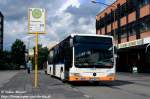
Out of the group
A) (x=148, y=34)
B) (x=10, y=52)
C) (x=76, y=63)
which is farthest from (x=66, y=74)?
(x=10, y=52)

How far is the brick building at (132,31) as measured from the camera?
6241 cm

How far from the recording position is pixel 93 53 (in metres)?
25.7

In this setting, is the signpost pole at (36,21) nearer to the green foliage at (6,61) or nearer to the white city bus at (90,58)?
the white city bus at (90,58)

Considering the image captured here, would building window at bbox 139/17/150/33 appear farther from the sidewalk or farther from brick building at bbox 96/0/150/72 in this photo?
the sidewalk

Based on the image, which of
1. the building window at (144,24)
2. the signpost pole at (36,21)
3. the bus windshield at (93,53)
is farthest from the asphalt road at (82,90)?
the building window at (144,24)

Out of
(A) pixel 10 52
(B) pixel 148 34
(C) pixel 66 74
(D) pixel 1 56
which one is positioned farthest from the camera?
(A) pixel 10 52

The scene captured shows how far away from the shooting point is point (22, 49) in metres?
132

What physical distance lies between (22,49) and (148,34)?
246 ft

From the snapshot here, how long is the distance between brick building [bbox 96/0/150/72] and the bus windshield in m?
29.9

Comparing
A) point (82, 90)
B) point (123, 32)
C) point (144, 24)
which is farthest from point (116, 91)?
point (123, 32)

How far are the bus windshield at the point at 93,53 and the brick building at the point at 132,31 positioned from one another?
2990 centimetres

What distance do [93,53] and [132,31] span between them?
147ft

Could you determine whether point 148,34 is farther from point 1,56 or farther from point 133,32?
point 1,56

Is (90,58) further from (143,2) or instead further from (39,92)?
(143,2)
